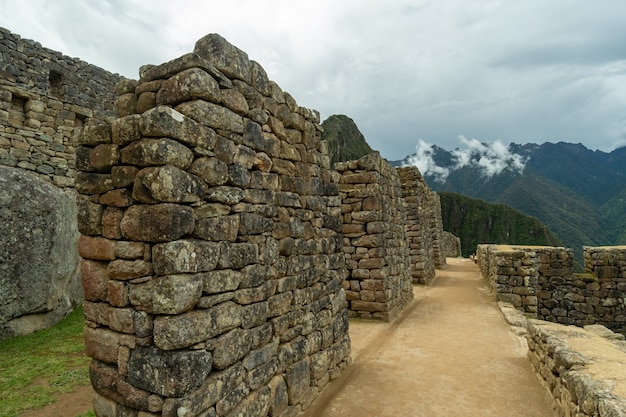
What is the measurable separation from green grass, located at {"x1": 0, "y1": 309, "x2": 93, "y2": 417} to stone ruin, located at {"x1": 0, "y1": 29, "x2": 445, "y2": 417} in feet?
7.18

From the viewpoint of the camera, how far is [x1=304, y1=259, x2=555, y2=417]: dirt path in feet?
16.4

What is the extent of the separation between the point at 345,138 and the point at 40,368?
366ft

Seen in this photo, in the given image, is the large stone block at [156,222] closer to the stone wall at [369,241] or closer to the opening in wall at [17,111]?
the stone wall at [369,241]

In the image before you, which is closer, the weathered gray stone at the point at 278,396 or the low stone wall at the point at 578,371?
the low stone wall at the point at 578,371

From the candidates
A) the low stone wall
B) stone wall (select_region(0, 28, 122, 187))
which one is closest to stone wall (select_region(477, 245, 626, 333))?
the low stone wall

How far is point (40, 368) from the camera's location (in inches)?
215

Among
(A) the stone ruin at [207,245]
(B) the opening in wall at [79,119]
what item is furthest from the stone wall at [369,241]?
(B) the opening in wall at [79,119]

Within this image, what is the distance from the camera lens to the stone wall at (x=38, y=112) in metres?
9.48

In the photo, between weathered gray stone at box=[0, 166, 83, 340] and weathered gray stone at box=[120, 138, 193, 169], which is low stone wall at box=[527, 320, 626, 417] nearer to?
weathered gray stone at box=[120, 138, 193, 169]

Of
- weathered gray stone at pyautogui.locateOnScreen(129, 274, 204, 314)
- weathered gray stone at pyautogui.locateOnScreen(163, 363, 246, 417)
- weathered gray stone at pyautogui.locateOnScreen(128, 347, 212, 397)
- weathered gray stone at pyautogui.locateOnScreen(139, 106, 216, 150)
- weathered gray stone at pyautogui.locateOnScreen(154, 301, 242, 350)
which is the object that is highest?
weathered gray stone at pyautogui.locateOnScreen(139, 106, 216, 150)

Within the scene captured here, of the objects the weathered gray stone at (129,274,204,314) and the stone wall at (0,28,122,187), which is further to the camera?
the stone wall at (0,28,122,187)

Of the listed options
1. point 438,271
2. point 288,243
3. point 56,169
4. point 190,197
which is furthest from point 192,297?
point 438,271

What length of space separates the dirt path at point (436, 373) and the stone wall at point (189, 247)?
135 centimetres

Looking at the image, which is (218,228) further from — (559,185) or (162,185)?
(559,185)
